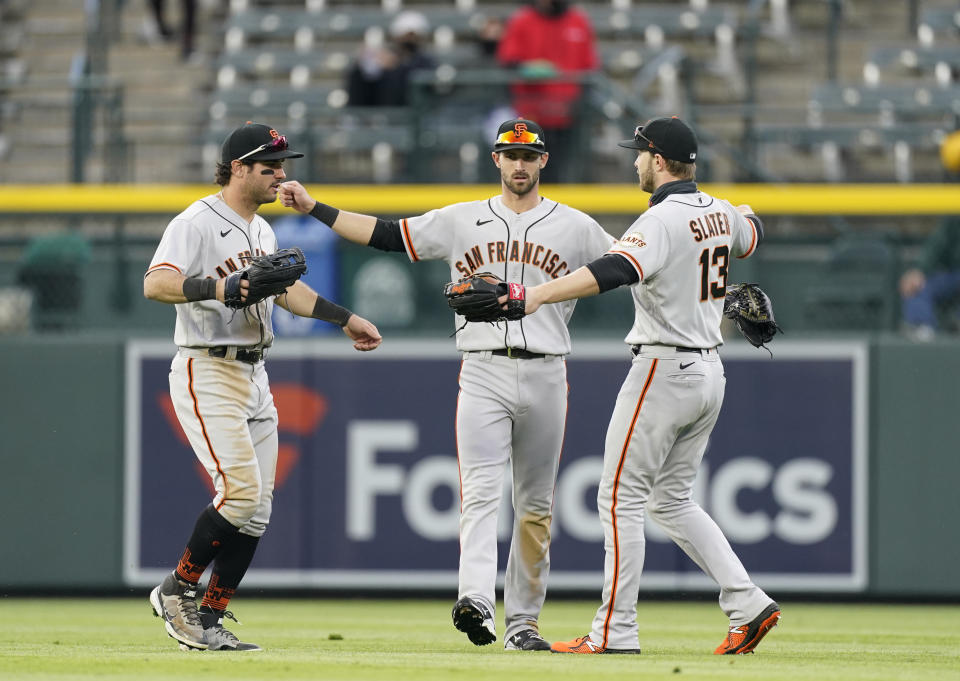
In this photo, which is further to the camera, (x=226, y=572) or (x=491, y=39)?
(x=491, y=39)

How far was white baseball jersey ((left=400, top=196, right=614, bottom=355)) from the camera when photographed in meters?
6.29

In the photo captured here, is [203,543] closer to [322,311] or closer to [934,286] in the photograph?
[322,311]

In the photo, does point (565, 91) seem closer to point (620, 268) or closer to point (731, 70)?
point (731, 70)

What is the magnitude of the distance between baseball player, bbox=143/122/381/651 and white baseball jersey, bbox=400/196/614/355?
664 mm

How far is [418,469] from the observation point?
369 inches

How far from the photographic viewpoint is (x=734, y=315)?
656 centimetres

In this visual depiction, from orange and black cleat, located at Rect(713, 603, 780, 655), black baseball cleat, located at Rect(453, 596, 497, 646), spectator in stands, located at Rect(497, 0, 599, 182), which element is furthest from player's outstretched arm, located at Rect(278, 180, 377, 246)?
spectator in stands, located at Rect(497, 0, 599, 182)

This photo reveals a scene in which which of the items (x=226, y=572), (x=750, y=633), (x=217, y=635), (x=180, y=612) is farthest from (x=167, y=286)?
(x=750, y=633)

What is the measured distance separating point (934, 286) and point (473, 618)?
464 centimetres

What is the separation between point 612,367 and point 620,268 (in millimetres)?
3644

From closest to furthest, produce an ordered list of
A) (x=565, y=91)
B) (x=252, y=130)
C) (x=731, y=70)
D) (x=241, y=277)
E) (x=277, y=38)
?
(x=241, y=277)
(x=252, y=130)
(x=565, y=91)
(x=731, y=70)
(x=277, y=38)

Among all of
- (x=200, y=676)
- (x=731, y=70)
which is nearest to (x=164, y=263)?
(x=200, y=676)

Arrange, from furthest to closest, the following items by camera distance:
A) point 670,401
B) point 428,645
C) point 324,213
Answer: point 428,645 < point 324,213 < point 670,401

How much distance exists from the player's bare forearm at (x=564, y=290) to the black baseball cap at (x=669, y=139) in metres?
0.66
